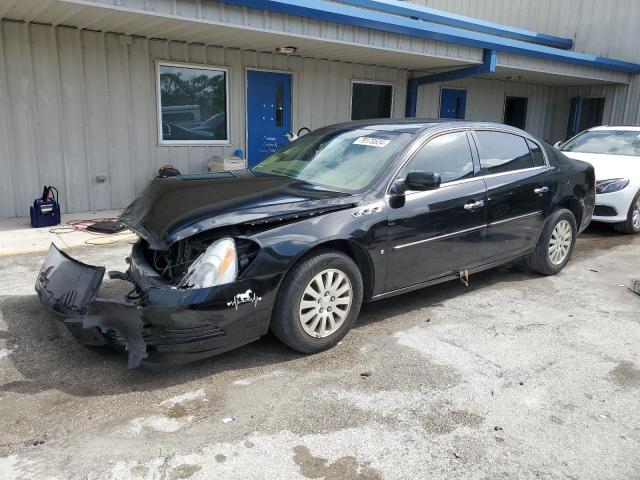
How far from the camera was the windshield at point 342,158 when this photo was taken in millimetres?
4148

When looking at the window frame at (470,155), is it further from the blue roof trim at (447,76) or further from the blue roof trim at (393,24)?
the blue roof trim at (447,76)

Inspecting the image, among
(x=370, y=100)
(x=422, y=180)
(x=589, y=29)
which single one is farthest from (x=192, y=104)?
(x=589, y=29)

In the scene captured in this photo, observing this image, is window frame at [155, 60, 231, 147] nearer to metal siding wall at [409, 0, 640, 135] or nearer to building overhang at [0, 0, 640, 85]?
building overhang at [0, 0, 640, 85]

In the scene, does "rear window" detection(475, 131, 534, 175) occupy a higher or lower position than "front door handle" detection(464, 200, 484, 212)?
higher

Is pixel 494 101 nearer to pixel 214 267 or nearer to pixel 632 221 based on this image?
pixel 632 221

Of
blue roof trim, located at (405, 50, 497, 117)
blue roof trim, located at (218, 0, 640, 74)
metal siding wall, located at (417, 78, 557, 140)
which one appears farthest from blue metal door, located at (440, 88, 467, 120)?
blue roof trim, located at (218, 0, 640, 74)

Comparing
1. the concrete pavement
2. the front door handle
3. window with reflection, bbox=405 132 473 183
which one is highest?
window with reflection, bbox=405 132 473 183

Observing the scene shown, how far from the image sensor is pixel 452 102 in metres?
13.8

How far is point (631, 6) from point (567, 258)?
41.5 feet

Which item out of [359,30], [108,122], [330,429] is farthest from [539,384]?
[108,122]

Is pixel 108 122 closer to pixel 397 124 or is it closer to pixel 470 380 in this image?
pixel 397 124

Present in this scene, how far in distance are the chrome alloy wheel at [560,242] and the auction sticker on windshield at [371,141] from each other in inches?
89.4

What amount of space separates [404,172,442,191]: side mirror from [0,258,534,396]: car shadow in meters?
1.19

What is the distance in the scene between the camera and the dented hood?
3.31 metres
